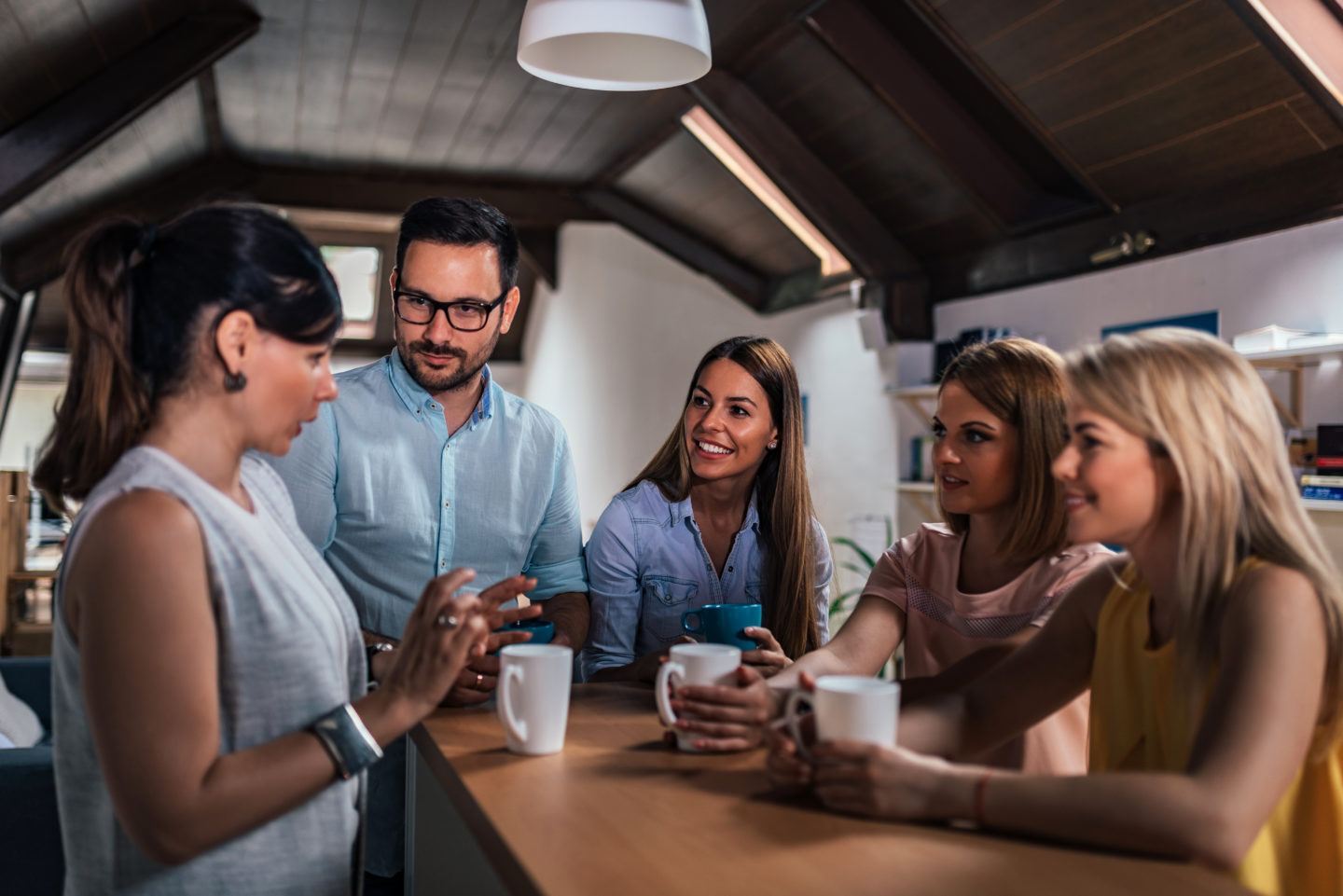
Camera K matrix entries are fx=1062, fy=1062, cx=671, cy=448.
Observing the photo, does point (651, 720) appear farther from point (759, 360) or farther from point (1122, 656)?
point (759, 360)

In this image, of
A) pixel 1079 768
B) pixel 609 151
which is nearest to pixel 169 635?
pixel 1079 768

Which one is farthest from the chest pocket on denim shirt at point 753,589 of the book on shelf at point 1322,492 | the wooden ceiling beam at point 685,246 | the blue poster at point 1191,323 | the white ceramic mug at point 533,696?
the wooden ceiling beam at point 685,246

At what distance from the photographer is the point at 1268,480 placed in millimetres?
1108

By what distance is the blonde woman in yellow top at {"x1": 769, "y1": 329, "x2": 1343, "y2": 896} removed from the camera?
3.21ft

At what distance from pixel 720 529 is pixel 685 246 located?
16.7ft

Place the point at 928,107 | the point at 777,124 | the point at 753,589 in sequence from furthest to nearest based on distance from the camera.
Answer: the point at 777,124
the point at 928,107
the point at 753,589

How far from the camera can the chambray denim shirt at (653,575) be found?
2.17 meters

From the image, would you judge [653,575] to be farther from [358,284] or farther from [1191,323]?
[358,284]

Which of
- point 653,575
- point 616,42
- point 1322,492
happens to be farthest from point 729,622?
point 1322,492

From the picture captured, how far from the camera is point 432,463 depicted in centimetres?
210

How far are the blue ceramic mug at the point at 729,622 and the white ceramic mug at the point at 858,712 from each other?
42cm

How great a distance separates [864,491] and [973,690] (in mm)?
4660

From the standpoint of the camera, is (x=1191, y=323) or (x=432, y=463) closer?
(x=432, y=463)

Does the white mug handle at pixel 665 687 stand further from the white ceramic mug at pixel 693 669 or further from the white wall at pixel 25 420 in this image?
the white wall at pixel 25 420
